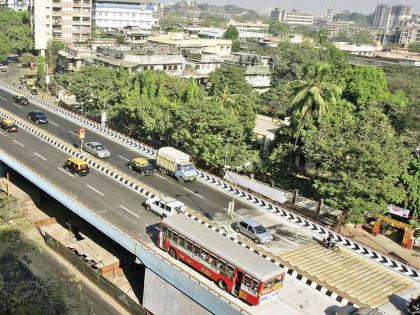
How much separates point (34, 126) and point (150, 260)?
141 feet

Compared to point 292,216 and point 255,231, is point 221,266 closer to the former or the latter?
point 255,231

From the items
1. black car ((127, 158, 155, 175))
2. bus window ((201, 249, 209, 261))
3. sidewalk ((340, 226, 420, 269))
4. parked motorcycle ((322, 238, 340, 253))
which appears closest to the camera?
bus window ((201, 249, 209, 261))

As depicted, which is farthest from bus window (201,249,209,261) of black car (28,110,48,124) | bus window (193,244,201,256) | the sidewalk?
black car (28,110,48,124)

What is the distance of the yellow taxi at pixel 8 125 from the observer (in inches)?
2608

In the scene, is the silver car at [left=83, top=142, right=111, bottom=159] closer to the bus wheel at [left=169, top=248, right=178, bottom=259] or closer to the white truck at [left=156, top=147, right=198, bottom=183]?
the white truck at [left=156, top=147, right=198, bottom=183]

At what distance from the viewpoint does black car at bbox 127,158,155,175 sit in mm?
54000

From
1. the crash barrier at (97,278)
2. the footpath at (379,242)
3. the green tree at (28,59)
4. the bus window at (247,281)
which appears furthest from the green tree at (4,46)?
the bus window at (247,281)

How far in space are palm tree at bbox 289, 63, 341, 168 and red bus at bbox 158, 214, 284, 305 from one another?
26.2m

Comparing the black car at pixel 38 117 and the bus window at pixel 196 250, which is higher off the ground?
the bus window at pixel 196 250

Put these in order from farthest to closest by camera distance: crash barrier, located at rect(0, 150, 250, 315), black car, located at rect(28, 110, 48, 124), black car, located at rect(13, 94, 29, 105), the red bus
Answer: black car, located at rect(13, 94, 29, 105) → black car, located at rect(28, 110, 48, 124) → crash barrier, located at rect(0, 150, 250, 315) → the red bus

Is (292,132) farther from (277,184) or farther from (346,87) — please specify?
(346,87)

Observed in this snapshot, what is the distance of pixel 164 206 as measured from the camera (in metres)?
43.3

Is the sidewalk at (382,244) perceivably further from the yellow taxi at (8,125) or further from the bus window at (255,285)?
the yellow taxi at (8,125)

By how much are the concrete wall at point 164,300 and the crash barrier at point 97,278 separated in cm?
97
